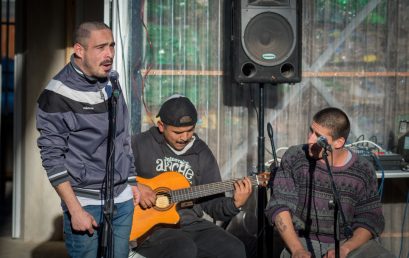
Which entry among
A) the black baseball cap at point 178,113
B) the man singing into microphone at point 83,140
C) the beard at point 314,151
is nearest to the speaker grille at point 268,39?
the black baseball cap at point 178,113

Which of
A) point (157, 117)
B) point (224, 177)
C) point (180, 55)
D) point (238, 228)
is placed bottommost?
point (238, 228)

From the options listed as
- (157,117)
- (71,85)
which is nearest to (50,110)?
(71,85)

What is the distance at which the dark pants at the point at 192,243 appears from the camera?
4.57m

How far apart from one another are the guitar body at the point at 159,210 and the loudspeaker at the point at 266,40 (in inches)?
32.6

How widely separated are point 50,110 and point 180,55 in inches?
79.2

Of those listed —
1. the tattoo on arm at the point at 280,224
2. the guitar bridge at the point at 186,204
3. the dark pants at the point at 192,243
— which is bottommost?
the dark pants at the point at 192,243

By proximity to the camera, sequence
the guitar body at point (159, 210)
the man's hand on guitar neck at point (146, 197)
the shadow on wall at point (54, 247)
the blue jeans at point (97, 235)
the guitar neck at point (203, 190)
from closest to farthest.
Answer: the blue jeans at point (97, 235) → the man's hand on guitar neck at point (146, 197) → the guitar body at point (159, 210) → the guitar neck at point (203, 190) → the shadow on wall at point (54, 247)

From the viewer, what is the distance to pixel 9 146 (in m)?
8.73

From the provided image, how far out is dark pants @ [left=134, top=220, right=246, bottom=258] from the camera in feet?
15.0

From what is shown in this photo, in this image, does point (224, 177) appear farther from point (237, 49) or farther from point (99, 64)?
point (99, 64)

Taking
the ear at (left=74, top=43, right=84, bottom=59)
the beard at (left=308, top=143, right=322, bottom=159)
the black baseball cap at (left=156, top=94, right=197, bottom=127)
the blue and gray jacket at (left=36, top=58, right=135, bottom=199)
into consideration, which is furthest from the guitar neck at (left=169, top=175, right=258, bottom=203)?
the ear at (left=74, top=43, right=84, bottom=59)

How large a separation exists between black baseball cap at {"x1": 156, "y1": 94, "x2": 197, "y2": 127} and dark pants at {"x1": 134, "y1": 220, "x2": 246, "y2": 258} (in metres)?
0.66

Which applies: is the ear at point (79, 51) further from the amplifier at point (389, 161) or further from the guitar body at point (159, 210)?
the amplifier at point (389, 161)

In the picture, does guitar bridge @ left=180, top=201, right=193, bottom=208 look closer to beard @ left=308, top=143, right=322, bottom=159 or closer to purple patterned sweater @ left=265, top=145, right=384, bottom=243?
purple patterned sweater @ left=265, top=145, right=384, bottom=243
